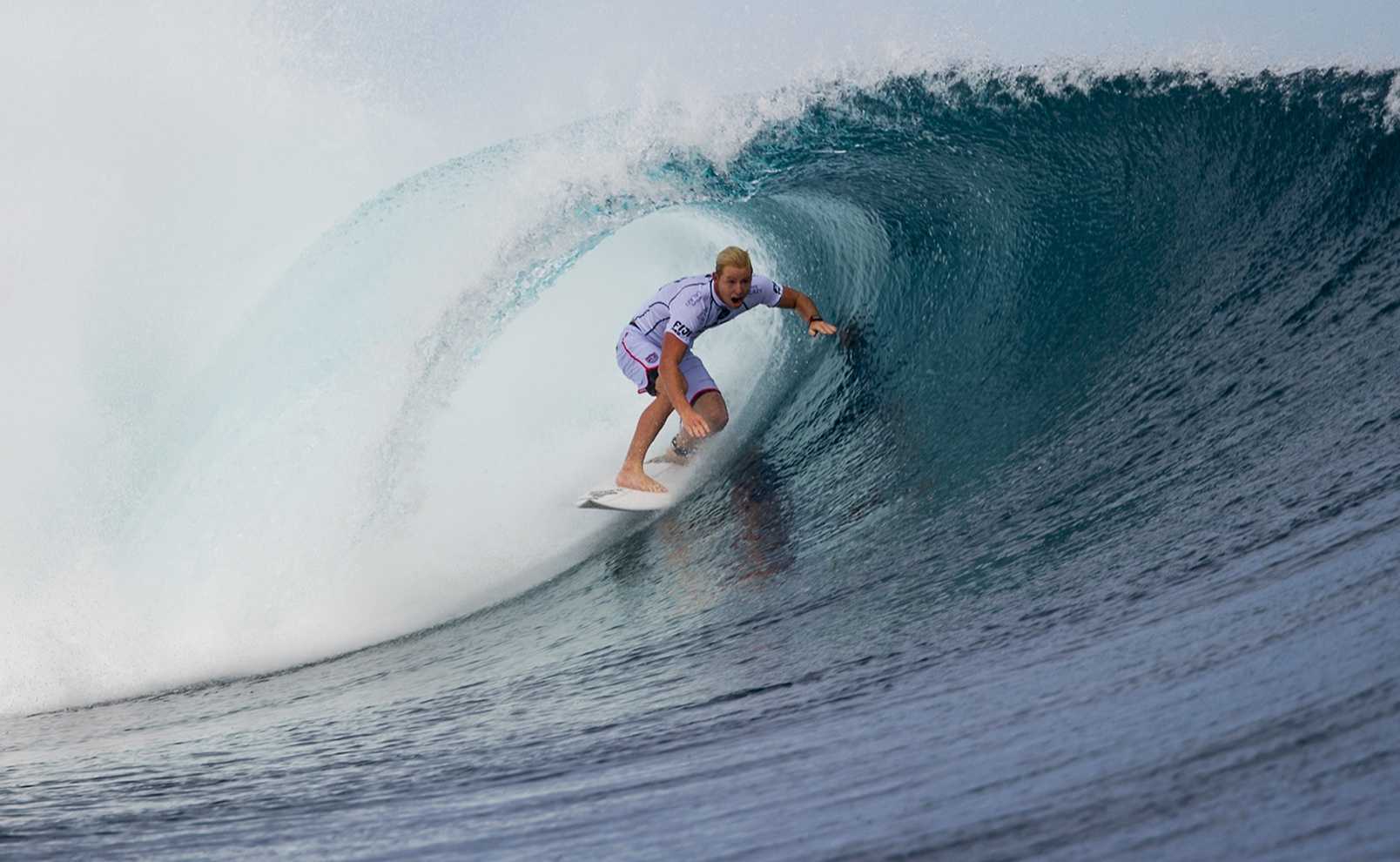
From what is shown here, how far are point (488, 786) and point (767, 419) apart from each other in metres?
4.20

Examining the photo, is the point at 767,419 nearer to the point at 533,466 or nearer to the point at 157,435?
the point at 533,466

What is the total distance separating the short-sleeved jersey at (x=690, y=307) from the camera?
5.86 m

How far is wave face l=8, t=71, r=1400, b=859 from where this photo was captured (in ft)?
7.29

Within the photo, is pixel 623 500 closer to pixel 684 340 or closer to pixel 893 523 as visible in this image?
pixel 684 340

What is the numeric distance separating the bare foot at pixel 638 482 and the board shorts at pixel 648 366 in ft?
1.25

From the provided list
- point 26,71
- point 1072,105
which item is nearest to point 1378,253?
point 1072,105

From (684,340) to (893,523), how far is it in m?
1.59

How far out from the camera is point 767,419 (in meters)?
6.88

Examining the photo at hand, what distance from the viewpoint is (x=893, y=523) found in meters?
4.67

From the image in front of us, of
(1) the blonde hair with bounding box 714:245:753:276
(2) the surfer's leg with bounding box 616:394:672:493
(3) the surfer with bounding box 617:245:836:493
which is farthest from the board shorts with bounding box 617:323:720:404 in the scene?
(1) the blonde hair with bounding box 714:245:753:276

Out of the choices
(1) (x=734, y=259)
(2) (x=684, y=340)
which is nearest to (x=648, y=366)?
(2) (x=684, y=340)

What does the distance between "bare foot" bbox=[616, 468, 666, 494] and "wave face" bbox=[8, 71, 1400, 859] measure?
6.5 inches

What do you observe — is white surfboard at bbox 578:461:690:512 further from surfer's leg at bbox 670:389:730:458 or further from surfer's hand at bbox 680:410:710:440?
surfer's hand at bbox 680:410:710:440

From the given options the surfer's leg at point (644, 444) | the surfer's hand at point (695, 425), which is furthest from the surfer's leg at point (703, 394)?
the surfer's hand at point (695, 425)
